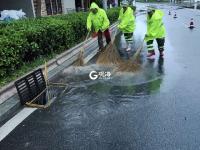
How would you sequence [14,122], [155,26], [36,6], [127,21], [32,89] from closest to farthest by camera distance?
[14,122], [32,89], [155,26], [127,21], [36,6]

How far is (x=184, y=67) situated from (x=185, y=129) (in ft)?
13.9

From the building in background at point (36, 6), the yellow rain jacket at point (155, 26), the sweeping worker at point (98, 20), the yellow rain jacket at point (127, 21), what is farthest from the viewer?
the building in background at point (36, 6)

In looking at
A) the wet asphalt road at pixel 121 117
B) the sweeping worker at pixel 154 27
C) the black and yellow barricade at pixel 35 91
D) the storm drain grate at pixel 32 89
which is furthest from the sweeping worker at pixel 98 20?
the storm drain grate at pixel 32 89

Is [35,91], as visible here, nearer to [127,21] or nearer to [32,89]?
[32,89]

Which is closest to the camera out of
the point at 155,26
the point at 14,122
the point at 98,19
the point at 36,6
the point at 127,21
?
the point at 14,122

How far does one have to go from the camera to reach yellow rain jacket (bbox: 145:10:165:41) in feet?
31.1

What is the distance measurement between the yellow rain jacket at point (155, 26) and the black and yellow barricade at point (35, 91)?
3800 mm

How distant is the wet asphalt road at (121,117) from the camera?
14.3 ft

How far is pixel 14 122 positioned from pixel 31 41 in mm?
3541

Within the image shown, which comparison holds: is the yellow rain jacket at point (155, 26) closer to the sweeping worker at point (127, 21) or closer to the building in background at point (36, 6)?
the sweeping worker at point (127, 21)

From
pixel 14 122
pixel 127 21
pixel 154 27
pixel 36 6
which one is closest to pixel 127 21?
pixel 127 21

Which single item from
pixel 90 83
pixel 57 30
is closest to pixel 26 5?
pixel 57 30

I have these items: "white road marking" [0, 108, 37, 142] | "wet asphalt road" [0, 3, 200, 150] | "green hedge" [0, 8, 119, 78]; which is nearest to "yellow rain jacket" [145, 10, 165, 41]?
"wet asphalt road" [0, 3, 200, 150]

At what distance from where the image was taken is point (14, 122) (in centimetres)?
517
